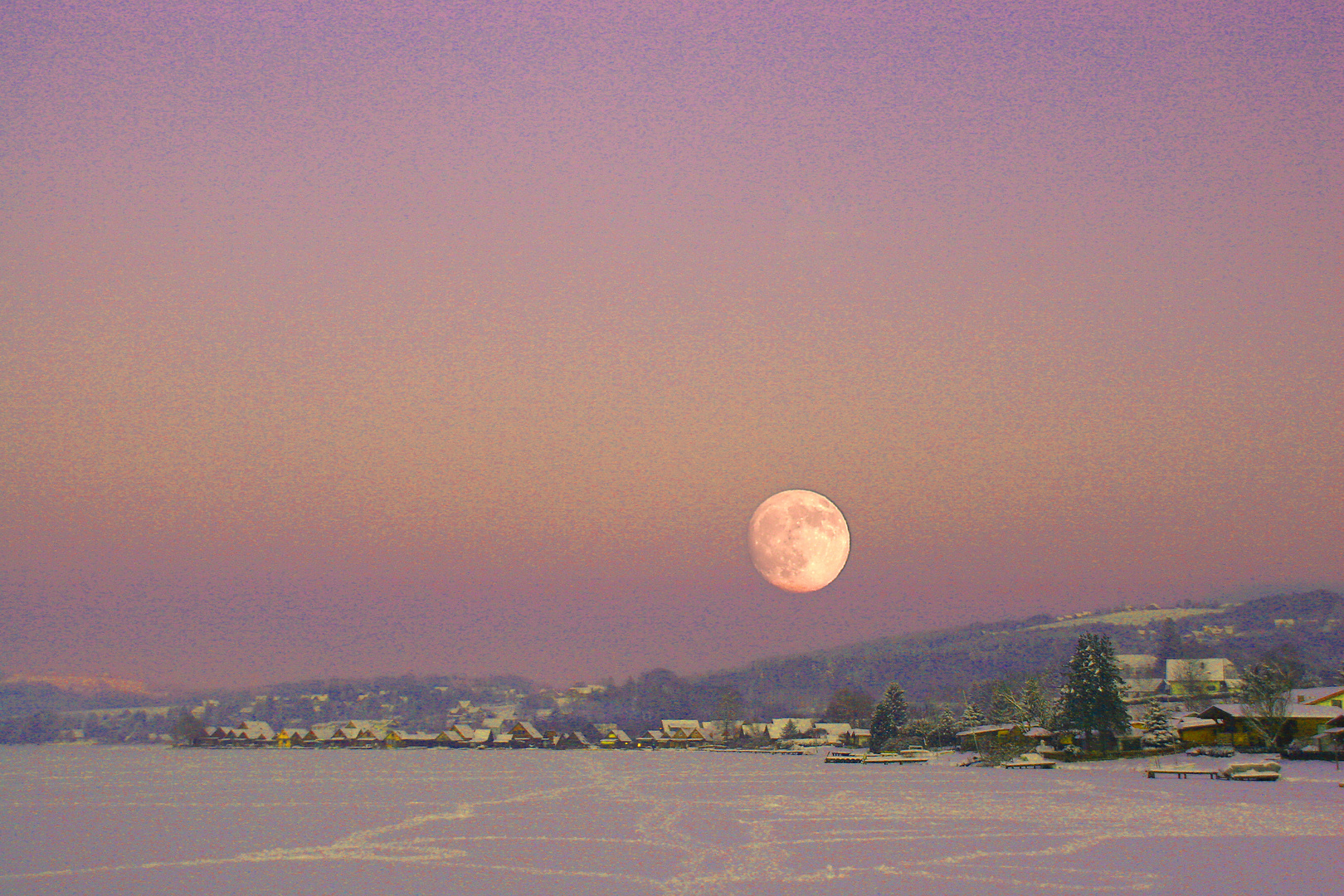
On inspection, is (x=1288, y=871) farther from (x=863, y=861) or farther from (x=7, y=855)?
(x=7, y=855)

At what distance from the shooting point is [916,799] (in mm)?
48031

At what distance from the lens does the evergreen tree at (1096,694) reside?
79750 millimetres

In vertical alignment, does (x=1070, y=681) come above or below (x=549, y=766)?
above

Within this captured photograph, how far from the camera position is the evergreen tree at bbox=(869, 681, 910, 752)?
10306 centimetres

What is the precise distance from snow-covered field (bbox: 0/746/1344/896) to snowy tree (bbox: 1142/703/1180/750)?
2007 centimetres

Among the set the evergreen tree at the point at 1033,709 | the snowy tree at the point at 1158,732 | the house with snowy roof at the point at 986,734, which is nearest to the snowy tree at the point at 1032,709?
the evergreen tree at the point at 1033,709

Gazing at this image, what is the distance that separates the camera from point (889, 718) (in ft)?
344

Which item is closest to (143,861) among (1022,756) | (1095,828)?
(1095,828)

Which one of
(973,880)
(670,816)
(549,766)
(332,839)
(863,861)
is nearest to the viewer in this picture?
(973,880)

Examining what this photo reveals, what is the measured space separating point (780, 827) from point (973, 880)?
40.1ft

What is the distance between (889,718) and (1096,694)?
28.2 meters

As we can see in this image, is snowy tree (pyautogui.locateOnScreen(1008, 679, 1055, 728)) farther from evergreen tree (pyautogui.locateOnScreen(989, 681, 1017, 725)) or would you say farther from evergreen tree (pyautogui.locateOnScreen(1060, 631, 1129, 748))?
evergreen tree (pyautogui.locateOnScreen(1060, 631, 1129, 748))

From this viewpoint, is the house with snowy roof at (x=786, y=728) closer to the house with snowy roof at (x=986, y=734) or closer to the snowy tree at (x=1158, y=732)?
the house with snowy roof at (x=986, y=734)

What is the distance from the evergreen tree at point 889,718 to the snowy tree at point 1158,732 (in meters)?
24.4
